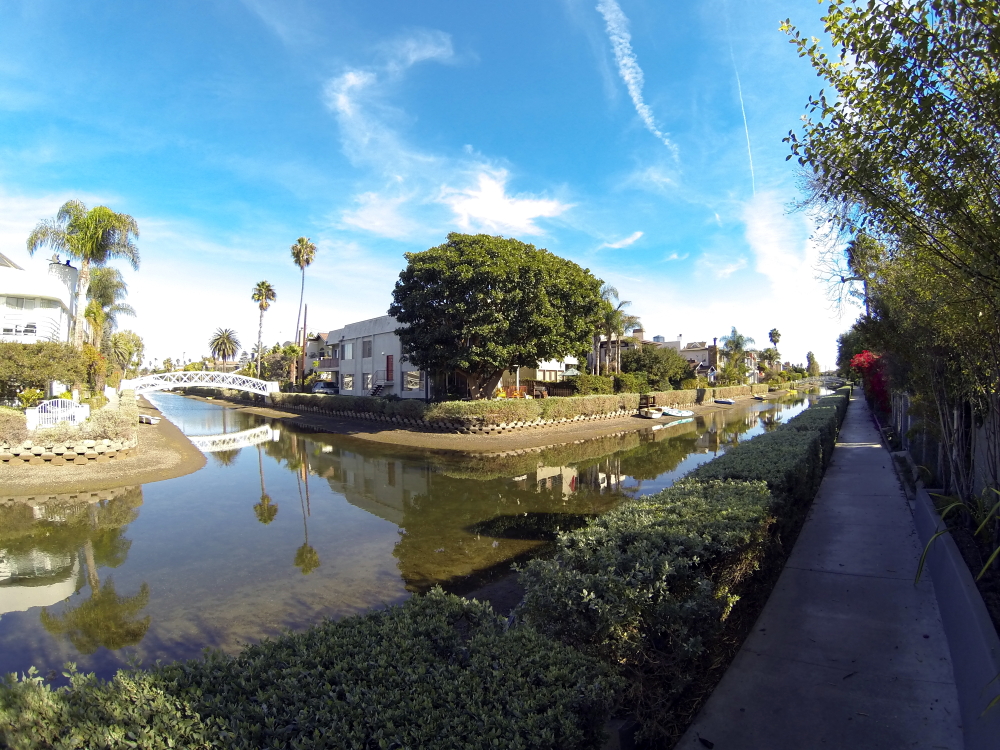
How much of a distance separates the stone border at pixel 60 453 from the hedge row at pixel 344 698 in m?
18.8

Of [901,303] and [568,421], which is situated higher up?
[901,303]

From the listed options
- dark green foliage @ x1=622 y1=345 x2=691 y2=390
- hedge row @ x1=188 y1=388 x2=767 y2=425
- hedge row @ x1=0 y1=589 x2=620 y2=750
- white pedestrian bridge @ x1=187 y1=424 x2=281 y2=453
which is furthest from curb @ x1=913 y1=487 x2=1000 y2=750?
dark green foliage @ x1=622 y1=345 x2=691 y2=390

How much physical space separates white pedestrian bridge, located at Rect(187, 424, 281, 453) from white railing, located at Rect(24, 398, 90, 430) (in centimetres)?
498

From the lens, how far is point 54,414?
61.5ft

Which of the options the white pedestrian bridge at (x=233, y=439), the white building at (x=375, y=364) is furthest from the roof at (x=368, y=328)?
the white pedestrian bridge at (x=233, y=439)

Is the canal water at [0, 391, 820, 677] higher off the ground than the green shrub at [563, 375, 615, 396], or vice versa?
the green shrub at [563, 375, 615, 396]

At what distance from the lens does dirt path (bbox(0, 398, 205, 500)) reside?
14211mm

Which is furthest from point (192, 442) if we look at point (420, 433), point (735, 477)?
point (735, 477)

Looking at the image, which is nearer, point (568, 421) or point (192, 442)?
point (192, 442)

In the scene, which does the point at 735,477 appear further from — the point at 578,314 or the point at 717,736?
the point at 578,314

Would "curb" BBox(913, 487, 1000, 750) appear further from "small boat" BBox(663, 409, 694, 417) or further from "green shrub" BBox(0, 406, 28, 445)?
"small boat" BBox(663, 409, 694, 417)

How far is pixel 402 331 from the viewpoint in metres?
30.4

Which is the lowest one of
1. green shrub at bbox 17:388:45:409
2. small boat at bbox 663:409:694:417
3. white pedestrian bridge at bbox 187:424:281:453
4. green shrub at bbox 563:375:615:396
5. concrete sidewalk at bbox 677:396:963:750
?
white pedestrian bridge at bbox 187:424:281:453

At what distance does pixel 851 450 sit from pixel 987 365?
1348 cm
